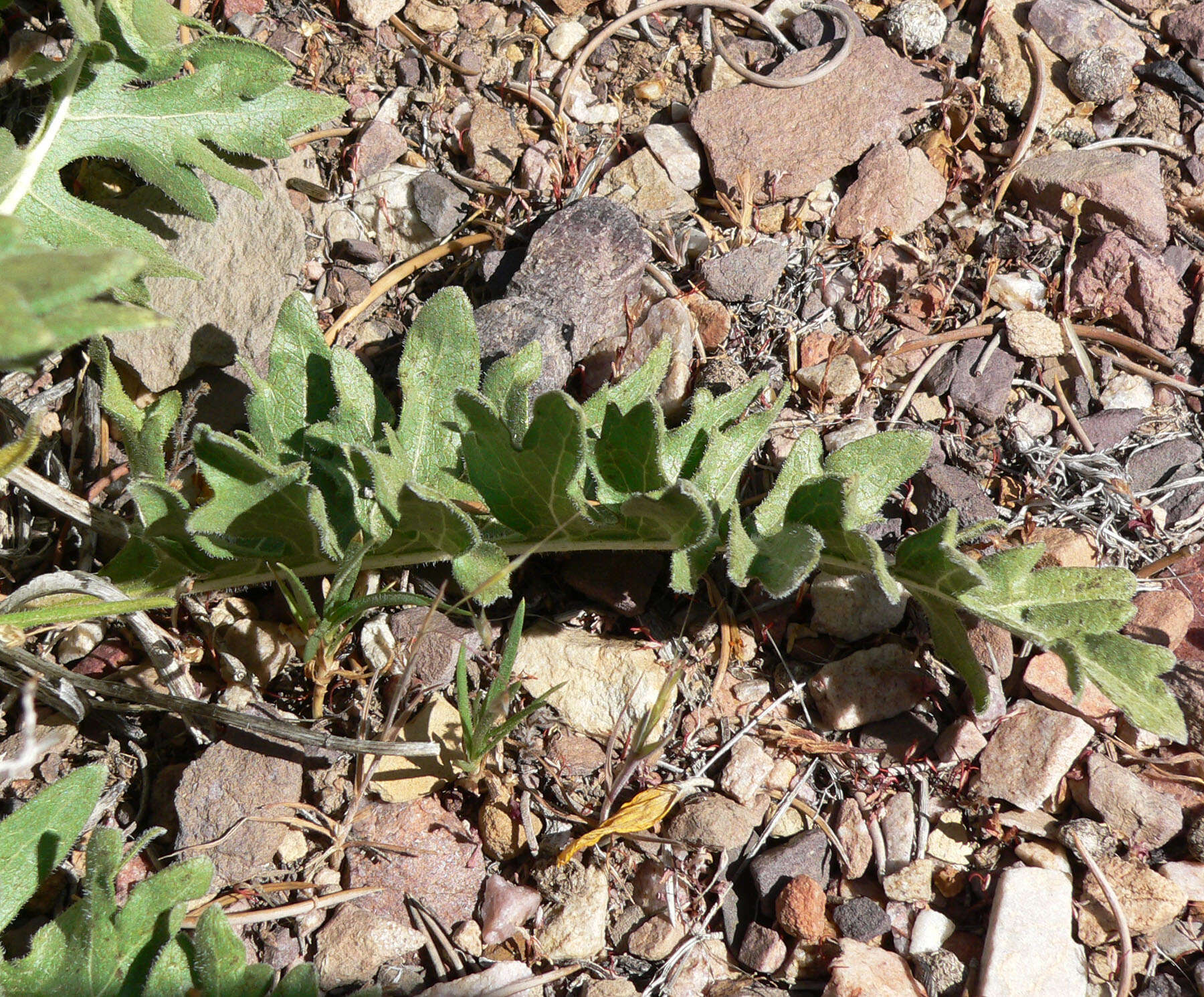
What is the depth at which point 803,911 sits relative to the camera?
2164mm

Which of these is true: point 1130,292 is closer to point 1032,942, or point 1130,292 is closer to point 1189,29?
point 1189,29

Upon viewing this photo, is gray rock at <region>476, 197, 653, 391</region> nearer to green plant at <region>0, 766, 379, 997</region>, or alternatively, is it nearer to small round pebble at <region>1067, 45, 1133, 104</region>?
green plant at <region>0, 766, 379, 997</region>

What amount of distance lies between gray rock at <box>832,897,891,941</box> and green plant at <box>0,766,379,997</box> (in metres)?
1.01

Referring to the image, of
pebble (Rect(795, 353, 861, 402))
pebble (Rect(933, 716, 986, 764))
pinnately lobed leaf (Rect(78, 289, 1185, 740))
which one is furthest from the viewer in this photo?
pebble (Rect(795, 353, 861, 402))

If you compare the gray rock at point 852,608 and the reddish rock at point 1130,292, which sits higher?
the reddish rock at point 1130,292

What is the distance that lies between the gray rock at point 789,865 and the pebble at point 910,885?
13 cm

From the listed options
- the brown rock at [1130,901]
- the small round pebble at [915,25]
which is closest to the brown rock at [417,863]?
the brown rock at [1130,901]

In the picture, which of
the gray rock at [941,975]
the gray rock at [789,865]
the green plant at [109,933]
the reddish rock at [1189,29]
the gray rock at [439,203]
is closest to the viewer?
the green plant at [109,933]

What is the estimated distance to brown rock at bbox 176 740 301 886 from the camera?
217cm

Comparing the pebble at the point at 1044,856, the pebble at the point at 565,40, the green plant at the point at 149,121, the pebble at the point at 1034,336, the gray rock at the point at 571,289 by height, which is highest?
the green plant at the point at 149,121

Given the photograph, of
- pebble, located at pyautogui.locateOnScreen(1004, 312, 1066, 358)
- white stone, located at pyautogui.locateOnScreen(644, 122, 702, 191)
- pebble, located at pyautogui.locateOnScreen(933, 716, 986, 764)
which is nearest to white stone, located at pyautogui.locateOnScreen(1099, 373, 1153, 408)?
pebble, located at pyautogui.locateOnScreen(1004, 312, 1066, 358)

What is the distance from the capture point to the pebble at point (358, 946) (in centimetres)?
212

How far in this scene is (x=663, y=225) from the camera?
291 centimetres

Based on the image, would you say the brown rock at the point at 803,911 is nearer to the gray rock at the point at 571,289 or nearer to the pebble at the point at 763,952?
the pebble at the point at 763,952
